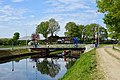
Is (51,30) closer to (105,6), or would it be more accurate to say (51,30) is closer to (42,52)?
(42,52)

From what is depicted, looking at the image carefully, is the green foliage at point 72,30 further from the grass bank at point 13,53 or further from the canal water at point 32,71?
the canal water at point 32,71

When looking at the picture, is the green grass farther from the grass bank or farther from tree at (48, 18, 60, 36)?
tree at (48, 18, 60, 36)

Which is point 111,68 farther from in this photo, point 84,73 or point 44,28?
point 44,28

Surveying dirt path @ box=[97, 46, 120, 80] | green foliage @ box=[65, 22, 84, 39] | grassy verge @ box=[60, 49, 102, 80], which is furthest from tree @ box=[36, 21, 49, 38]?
grassy verge @ box=[60, 49, 102, 80]

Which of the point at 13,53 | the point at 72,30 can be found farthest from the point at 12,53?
the point at 72,30

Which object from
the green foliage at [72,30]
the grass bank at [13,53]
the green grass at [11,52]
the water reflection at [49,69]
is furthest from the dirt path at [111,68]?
the green foliage at [72,30]

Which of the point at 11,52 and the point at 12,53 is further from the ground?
the point at 11,52

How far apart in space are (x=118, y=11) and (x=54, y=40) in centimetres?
11927

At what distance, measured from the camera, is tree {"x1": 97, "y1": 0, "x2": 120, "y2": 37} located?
34375 millimetres

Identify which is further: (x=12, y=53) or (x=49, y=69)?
(x=12, y=53)

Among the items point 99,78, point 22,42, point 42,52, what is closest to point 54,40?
point 22,42

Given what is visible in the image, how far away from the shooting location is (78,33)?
509ft

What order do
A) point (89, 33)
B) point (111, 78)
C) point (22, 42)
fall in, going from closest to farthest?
point (111, 78) → point (22, 42) → point (89, 33)

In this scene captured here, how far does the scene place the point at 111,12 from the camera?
121ft
